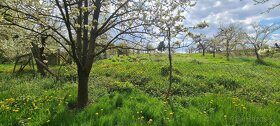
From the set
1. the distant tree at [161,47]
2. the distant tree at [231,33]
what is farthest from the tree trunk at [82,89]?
the distant tree at [231,33]

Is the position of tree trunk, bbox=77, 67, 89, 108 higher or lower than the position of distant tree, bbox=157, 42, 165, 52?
lower

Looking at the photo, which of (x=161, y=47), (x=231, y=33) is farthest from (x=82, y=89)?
(x=231, y=33)

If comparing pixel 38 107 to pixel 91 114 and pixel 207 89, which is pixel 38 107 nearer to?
pixel 91 114

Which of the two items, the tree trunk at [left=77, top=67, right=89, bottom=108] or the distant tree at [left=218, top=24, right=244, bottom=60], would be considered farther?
the distant tree at [left=218, top=24, right=244, bottom=60]

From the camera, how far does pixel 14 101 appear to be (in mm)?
9492

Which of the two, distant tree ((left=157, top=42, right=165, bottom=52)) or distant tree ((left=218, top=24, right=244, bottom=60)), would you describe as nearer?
distant tree ((left=157, top=42, right=165, bottom=52))

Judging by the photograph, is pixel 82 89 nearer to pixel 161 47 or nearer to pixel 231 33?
pixel 161 47

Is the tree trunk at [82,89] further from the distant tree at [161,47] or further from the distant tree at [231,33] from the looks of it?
the distant tree at [231,33]

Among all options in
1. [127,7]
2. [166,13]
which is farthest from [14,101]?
[166,13]

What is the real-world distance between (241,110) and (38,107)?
5.61 metres

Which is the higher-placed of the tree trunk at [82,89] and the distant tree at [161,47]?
the distant tree at [161,47]

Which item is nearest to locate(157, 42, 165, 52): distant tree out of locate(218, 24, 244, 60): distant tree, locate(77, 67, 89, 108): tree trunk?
locate(77, 67, 89, 108): tree trunk

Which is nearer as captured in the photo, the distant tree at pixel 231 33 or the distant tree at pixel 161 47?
the distant tree at pixel 161 47

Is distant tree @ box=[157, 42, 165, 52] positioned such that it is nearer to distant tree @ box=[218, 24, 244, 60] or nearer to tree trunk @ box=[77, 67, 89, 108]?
tree trunk @ box=[77, 67, 89, 108]
